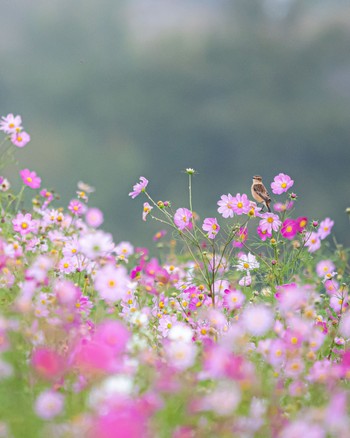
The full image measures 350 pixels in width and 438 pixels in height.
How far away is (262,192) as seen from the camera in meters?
2.26

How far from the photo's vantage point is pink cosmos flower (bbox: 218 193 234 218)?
2199 mm

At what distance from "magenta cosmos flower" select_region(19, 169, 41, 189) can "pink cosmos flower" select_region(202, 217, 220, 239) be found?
0.86m

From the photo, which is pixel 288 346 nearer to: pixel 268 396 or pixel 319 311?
pixel 268 396

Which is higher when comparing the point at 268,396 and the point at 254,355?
the point at 254,355

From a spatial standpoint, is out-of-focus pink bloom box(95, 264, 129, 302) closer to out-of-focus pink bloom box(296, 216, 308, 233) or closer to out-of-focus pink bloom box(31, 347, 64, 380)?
out-of-focus pink bloom box(31, 347, 64, 380)

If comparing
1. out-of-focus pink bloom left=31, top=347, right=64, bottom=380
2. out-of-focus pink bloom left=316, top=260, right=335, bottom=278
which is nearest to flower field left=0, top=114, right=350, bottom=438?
out-of-focus pink bloom left=31, top=347, right=64, bottom=380

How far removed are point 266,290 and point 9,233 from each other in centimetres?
111

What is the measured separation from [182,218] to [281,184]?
0.38 m

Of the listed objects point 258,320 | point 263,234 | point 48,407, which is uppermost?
point 263,234

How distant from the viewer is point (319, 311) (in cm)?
266

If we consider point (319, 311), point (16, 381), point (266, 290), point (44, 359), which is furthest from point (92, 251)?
point (319, 311)

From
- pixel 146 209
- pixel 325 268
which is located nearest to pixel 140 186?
pixel 146 209

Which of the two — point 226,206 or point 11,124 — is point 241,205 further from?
point 11,124

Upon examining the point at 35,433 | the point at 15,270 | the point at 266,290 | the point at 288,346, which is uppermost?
the point at 266,290
